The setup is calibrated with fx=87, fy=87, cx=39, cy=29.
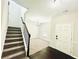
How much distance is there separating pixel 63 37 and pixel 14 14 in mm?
Answer: 3876

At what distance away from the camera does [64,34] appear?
18.0ft

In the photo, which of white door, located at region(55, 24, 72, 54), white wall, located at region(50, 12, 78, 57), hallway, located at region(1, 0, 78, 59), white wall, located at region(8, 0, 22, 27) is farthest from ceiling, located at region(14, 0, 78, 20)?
white door, located at region(55, 24, 72, 54)

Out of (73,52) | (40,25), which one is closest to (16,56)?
(73,52)

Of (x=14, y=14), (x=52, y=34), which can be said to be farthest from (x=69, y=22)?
(x=14, y=14)

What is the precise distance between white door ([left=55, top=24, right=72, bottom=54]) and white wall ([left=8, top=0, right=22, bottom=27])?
3.03m

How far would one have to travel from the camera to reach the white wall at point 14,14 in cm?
626

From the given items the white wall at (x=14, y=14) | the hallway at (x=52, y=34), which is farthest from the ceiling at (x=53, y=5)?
the white wall at (x=14, y=14)

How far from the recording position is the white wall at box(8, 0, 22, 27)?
6258 mm

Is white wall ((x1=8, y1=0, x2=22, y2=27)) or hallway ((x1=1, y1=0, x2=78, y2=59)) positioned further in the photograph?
white wall ((x1=8, y1=0, x2=22, y2=27))

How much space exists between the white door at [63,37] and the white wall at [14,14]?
3.03 meters

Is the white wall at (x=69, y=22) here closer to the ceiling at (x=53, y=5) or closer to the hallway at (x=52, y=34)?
the hallway at (x=52, y=34)

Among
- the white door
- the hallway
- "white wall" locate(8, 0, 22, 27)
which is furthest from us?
"white wall" locate(8, 0, 22, 27)

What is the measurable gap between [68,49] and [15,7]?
475 centimetres

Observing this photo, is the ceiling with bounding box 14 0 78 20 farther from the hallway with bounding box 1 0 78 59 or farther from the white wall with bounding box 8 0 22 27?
the white wall with bounding box 8 0 22 27
